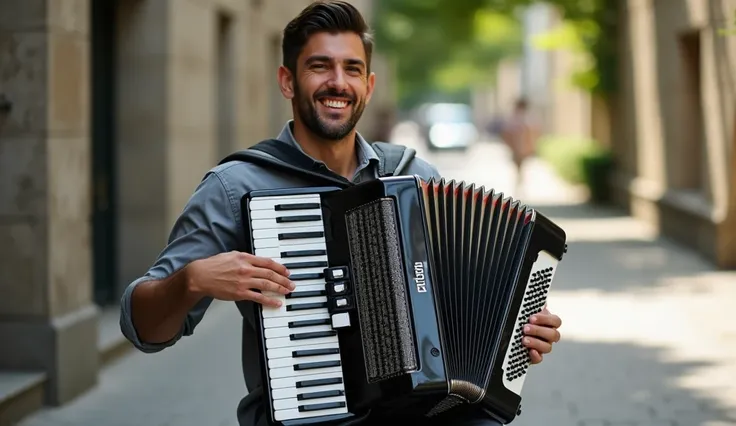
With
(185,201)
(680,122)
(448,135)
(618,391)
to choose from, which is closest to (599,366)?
(618,391)

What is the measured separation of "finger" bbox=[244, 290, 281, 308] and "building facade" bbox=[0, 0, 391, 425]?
395 cm

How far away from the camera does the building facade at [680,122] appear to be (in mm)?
14117

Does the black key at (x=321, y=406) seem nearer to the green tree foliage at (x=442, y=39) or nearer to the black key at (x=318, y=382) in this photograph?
the black key at (x=318, y=382)

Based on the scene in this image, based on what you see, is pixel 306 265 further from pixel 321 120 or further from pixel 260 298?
pixel 321 120

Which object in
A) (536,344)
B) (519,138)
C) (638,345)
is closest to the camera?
(536,344)

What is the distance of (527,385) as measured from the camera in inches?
342

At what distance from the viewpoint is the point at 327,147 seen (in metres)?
3.99

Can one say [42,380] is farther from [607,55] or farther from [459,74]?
[459,74]

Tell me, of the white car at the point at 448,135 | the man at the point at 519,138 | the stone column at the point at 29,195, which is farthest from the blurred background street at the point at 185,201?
the white car at the point at 448,135

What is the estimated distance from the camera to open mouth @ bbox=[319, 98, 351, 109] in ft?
12.8

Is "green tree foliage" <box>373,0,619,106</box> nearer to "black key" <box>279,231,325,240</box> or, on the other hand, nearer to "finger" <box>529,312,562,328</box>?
"finger" <box>529,312,562,328</box>

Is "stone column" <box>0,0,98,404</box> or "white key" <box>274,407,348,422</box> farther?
"stone column" <box>0,0,98,404</box>

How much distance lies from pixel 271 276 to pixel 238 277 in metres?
0.09

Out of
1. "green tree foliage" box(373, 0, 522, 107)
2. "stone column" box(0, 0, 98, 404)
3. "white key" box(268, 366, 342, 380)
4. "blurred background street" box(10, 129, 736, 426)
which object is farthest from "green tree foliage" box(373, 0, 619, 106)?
"white key" box(268, 366, 342, 380)
